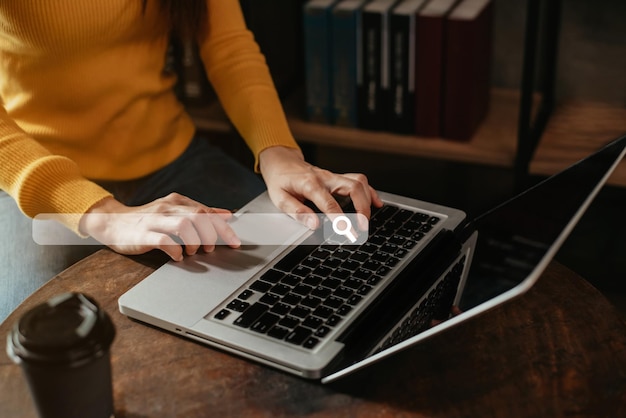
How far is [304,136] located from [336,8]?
325 millimetres

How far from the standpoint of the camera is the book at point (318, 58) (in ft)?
5.68

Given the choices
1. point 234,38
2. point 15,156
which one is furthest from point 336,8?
point 15,156

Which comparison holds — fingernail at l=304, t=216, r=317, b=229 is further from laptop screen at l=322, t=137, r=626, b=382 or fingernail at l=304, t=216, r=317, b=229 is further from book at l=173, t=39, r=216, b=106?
book at l=173, t=39, r=216, b=106

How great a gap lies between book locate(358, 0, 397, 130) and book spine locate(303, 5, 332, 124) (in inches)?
3.4

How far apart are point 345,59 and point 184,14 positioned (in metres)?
0.59

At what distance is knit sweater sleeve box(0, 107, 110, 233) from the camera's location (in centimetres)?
104

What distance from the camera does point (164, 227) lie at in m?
0.93

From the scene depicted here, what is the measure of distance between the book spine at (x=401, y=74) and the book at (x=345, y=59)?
0.08 meters

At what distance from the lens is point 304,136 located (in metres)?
1.87

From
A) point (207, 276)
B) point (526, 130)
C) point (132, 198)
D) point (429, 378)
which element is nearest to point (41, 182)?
point (132, 198)

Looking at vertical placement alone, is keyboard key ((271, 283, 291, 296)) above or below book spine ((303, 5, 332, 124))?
above

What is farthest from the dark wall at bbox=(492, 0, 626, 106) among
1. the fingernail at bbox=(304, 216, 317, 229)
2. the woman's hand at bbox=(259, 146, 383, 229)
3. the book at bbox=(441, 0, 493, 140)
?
the fingernail at bbox=(304, 216, 317, 229)

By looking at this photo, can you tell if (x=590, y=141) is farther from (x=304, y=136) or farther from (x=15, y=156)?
(x=15, y=156)

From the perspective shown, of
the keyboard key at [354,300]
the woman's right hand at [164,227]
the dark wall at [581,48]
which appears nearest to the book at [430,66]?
the dark wall at [581,48]
